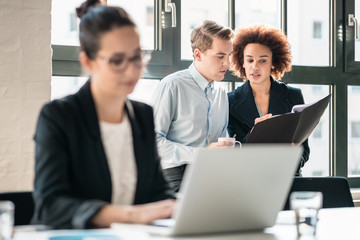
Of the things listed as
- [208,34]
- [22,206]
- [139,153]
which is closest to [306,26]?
[208,34]

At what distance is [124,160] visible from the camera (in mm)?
1633

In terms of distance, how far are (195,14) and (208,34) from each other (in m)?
0.73

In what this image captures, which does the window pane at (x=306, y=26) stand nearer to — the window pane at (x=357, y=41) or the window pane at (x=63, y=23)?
the window pane at (x=357, y=41)

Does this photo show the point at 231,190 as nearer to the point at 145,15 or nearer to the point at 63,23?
the point at 63,23

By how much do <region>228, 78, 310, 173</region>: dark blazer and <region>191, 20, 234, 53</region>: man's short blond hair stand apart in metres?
0.35

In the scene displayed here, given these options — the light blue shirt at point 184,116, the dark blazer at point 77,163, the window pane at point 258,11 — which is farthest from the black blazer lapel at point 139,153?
the window pane at point 258,11

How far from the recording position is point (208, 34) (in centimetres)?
289

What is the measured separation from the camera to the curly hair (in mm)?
3174

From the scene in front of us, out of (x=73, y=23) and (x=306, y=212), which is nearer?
(x=306, y=212)

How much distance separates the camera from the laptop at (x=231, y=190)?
120cm

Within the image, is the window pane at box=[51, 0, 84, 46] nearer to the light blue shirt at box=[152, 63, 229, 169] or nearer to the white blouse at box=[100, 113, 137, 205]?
the light blue shirt at box=[152, 63, 229, 169]

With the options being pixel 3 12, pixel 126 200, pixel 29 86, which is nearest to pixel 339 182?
pixel 126 200

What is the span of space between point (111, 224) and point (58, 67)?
1790mm

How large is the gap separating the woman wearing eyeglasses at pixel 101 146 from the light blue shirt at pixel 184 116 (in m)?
0.99
